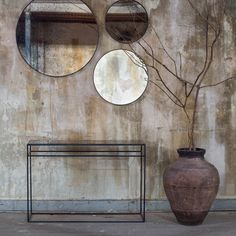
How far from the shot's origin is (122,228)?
260 inches

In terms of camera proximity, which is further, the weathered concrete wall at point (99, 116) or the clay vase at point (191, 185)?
the weathered concrete wall at point (99, 116)

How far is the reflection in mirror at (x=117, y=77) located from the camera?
7262 millimetres

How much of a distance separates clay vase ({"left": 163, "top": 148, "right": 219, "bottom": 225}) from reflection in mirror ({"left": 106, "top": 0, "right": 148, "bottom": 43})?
5.88 ft

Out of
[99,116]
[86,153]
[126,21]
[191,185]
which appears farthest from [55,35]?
[191,185]

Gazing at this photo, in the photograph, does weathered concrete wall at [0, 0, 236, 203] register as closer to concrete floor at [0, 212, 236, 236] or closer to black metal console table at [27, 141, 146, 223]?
black metal console table at [27, 141, 146, 223]

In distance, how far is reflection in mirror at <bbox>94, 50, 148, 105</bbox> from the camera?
286 inches

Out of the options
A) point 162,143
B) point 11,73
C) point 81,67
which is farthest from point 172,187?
point 11,73

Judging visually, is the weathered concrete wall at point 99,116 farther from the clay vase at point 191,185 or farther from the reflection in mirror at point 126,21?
the clay vase at point 191,185

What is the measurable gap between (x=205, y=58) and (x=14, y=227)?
→ 338 cm

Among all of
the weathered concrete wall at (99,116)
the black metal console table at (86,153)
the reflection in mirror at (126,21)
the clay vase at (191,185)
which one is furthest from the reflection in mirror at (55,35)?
the clay vase at (191,185)

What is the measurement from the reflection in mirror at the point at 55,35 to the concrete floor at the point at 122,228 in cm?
203

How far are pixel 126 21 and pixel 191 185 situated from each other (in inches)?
95.0

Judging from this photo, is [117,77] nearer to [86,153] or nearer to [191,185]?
[86,153]

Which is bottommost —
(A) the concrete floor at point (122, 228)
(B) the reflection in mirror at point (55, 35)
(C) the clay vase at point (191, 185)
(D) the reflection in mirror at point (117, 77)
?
(A) the concrete floor at point (122, 228)
